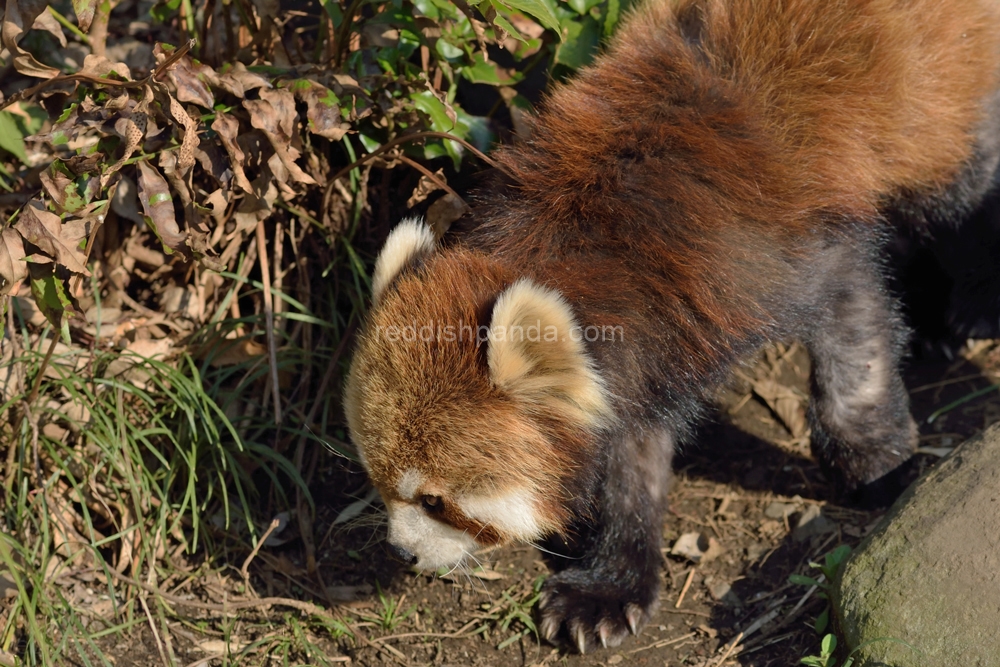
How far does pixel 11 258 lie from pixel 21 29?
2.66 feet

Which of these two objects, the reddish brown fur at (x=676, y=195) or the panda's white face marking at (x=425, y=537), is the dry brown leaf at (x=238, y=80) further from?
the panda's white face marking at (x=425, y=537)

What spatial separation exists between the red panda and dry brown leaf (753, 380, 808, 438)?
59 cm

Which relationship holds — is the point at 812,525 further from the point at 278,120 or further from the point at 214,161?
the point at 214,161

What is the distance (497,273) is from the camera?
9.82 feet

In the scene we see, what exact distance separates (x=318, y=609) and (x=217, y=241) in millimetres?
1681

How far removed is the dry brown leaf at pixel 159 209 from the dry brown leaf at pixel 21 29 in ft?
1.51

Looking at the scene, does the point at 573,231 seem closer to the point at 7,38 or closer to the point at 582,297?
the point at 582,297

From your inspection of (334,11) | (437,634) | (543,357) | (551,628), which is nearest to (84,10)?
(334,11)

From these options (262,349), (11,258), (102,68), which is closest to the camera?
(11,258)

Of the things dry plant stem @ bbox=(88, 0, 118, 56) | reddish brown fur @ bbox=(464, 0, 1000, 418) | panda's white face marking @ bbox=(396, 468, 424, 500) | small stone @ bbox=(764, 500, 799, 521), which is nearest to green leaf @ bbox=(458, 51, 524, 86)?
reddish brown fur @ bbox=(464, 0, 1000, 418)

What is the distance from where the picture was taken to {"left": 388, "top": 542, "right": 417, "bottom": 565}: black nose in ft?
10.5

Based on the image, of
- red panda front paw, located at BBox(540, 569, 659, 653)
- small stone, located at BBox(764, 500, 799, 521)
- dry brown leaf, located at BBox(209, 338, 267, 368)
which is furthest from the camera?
dry brown leaf, located at BBox(209, 338, 267, 368)

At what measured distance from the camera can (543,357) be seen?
2752mm

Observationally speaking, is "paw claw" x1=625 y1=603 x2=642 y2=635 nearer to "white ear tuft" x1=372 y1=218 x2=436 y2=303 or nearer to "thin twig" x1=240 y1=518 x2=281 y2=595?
"thin twig" x1=240 y1=518 x2=281 y2=595
